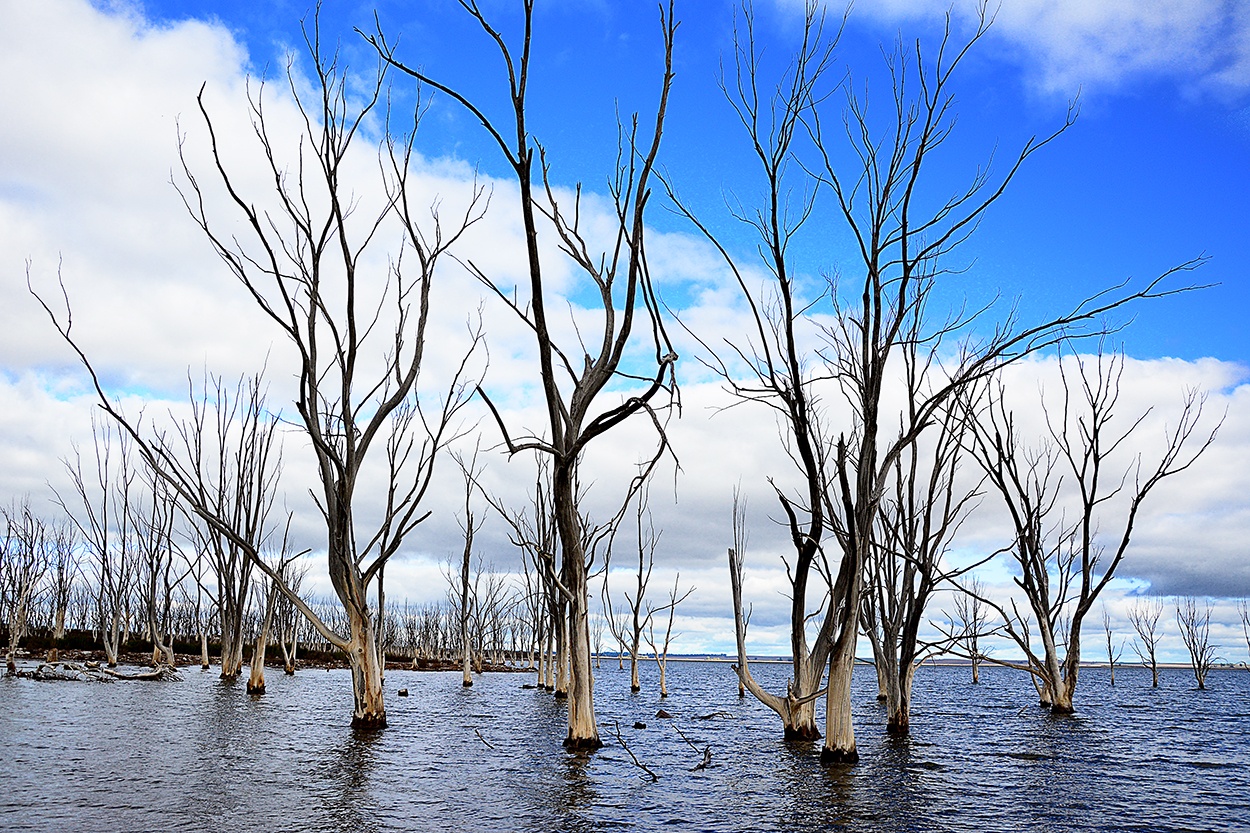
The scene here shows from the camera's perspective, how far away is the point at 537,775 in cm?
1113

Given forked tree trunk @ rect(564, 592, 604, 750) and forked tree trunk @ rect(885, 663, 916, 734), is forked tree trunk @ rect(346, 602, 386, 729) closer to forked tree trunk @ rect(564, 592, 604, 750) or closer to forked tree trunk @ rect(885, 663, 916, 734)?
forked tree trunk @ rect(564, 592, 604, 750)

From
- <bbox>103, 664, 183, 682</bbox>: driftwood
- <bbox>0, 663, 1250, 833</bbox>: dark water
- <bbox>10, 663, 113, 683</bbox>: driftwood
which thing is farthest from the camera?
<bbox>103, 664, 183, 682</bbox>: driftwood

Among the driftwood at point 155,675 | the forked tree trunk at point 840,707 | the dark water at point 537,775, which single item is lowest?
the driftwood at point 155,675

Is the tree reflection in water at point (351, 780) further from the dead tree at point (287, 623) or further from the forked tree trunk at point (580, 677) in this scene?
the dead tree at point (287, 623)

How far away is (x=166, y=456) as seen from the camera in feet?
40.3

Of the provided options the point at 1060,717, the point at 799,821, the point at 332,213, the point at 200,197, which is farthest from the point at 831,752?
the point at 1060,717

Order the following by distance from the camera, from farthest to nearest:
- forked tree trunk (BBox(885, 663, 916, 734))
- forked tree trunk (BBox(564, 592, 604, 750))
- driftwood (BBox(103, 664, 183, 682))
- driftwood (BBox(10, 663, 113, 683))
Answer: driftwood (BBox(103, 664, 183, 682)) → driftwood (BBox(10, 663, 113, 683)) → forked tree trunk (BBox(885, 663, 916, 734)) → forked tree trunk (BBox(564, 592, 604, 750))

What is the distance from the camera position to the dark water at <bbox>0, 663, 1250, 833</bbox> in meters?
8.38

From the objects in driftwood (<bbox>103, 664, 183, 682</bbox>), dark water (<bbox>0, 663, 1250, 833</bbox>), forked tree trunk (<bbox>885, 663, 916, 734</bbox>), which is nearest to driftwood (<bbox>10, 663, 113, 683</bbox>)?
driftwood (<bbox>103, 664, 183, 682</bbox>)

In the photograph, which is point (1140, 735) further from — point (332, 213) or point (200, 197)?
point (200, 197)

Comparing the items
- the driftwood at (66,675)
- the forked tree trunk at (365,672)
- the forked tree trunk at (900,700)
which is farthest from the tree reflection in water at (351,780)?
the driftwood at (66,675)

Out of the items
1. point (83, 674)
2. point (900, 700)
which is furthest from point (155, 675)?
point (900, 700)

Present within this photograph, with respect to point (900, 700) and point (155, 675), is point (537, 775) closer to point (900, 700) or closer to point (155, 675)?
point (900, 700)

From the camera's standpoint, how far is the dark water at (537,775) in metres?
8.38
